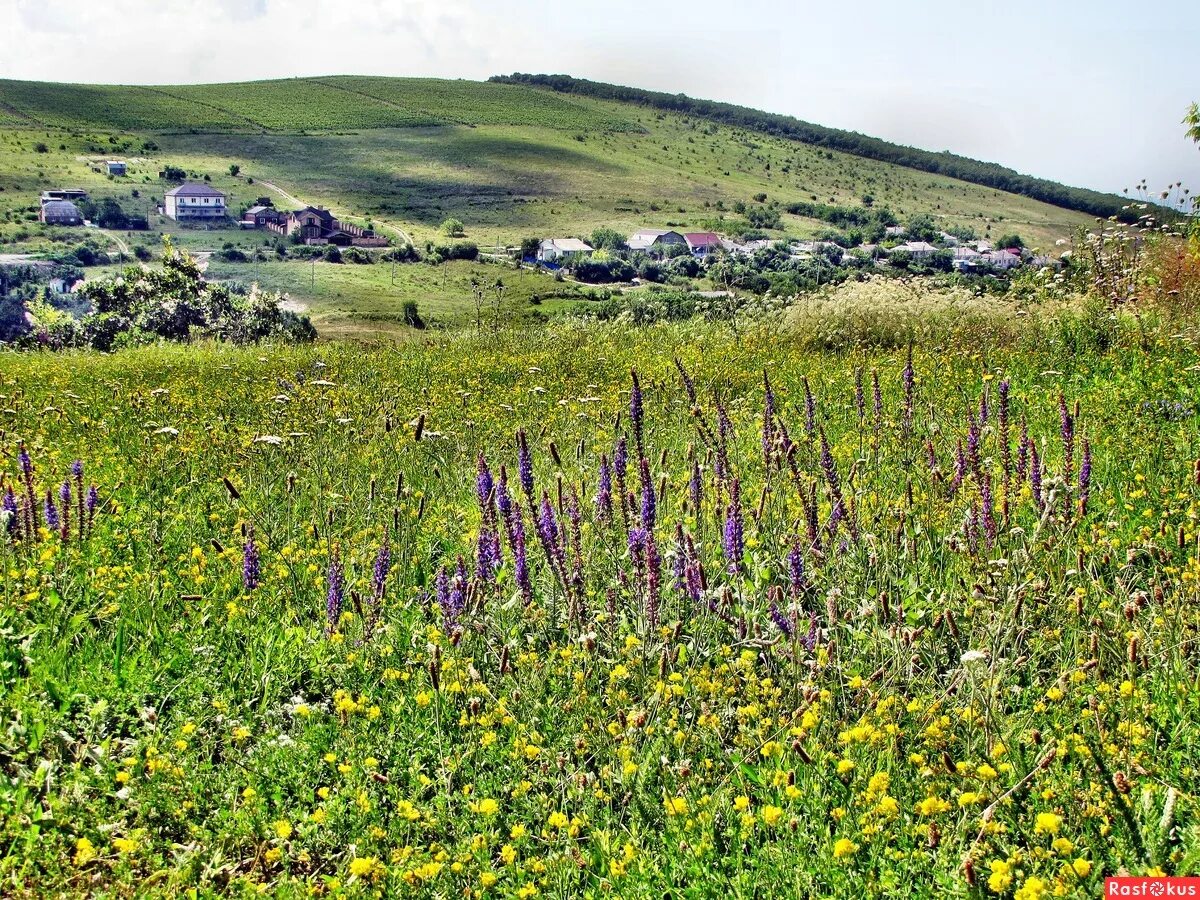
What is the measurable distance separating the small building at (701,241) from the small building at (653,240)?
3.38 feet

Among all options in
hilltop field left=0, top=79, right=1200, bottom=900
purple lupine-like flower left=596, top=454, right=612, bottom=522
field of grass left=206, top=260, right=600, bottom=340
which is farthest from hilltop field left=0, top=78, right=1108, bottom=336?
purple lupine-like flower left=596, top=454, right=612, bottom=522

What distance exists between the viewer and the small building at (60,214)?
333 feet

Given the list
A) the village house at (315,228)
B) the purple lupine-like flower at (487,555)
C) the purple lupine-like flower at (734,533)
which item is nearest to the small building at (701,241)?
the village house at (315,228)

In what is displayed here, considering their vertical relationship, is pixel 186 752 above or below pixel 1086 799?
below

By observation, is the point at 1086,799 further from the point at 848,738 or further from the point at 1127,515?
the point at 1127,515

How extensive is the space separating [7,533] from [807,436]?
4744 mm

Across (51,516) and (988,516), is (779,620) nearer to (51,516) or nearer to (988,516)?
(988,516)

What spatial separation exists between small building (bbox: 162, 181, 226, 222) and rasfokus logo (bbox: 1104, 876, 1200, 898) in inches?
4732

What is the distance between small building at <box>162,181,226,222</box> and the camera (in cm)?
10962

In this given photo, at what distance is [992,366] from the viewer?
31.1ft

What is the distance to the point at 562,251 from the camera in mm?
98250

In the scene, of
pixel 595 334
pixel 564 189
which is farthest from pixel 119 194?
pixel 595 334

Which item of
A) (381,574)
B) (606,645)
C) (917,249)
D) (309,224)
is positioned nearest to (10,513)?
(381,574)

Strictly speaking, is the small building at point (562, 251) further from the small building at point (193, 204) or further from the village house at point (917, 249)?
the small building at point (193, 204)
